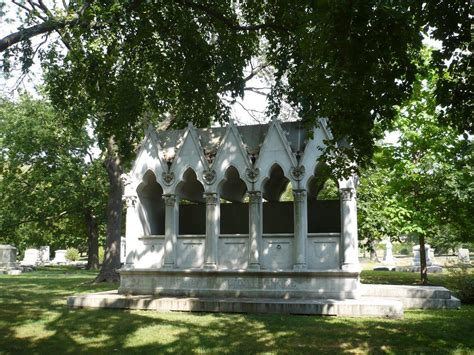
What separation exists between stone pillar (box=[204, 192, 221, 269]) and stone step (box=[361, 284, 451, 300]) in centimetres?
468

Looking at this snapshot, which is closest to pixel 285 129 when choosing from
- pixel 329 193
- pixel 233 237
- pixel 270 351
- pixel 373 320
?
pixel 233 237

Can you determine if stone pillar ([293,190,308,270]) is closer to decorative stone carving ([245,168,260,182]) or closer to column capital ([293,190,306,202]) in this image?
column capital ([293,190,306,202])

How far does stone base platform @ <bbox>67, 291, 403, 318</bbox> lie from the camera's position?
12.3 m

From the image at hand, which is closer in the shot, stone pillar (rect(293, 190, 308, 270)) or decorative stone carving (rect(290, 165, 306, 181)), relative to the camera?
stone pillar (rect(293, 190, 308, 270))

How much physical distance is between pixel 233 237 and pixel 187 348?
618 cm

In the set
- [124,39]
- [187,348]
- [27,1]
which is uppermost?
[27,1]

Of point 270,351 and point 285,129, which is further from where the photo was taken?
point 285,129


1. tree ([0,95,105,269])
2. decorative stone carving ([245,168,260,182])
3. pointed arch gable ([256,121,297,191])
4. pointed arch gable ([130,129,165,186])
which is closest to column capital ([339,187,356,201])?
pointed arch gable ([256,121,297,191])

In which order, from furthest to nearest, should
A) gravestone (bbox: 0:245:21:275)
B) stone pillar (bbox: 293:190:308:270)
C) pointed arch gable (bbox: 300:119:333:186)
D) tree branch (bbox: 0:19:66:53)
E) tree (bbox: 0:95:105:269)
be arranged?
gravestone (bbox: 0:245:21:275) → tree (bbox: 0:95:105:269) → pointed arch gable (bbox: 300:119:333:186) → stone pillar (bbox: 293:190:308:270) → tree branch (bbox: 0:19:66:53)

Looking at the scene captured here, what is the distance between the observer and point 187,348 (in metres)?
8.91

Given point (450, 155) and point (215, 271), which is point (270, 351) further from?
point (450, 155)

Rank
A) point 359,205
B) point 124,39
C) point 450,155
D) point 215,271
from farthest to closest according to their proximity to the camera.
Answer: point 359,205 < point 450,155 < point 124,39 < point 215,271

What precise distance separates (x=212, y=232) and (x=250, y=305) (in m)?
2.71

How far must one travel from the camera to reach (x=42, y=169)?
35.8 m
